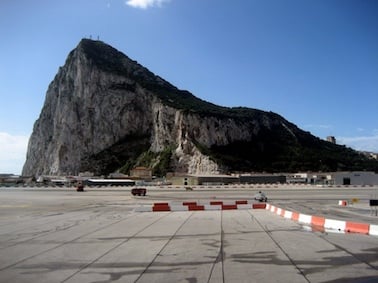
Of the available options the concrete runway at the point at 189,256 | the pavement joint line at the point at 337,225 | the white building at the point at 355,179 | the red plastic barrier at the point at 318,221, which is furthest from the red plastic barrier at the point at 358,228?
the white building at the point at 355,179

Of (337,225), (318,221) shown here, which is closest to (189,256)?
(337,225)

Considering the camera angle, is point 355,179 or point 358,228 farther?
point 355,179

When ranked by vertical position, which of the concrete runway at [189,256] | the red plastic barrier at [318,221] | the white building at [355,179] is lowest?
the concrete runway at [189,256]

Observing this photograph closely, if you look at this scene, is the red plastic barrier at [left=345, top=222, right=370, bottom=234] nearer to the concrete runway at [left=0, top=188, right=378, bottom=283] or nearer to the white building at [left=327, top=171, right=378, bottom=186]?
the concrete runway at [left=0, top=188, right=378, bottom=283]

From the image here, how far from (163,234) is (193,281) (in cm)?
947

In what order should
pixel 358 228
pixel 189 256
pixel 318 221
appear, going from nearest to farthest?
pixel 189 256, pixel 358 228, pixel 318 221

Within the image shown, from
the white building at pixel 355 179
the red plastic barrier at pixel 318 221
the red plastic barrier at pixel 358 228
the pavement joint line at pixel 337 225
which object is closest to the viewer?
the pavement joint line at pixel 337 225

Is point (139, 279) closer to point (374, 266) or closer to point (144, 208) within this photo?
point (374, 266)

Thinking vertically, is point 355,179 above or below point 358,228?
above

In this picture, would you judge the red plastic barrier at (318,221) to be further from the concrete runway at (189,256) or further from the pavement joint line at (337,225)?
the concrete runway at (189,256)

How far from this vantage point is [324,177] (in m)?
161

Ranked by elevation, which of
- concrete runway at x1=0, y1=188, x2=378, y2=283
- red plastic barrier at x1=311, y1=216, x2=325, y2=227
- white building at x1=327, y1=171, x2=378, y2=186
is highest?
white building at x1=327, y1=171, x2=378, y2=186

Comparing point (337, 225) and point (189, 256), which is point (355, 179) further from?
point (189, 256)

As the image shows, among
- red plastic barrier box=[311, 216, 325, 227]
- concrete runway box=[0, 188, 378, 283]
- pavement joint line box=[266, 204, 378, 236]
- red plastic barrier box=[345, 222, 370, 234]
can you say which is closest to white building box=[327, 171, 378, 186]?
pavement joint line box=[266, 204, 378, 236]
